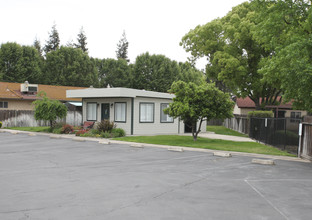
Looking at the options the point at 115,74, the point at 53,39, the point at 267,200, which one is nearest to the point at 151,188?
the point at 267,200

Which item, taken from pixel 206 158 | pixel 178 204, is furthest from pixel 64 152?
pixel 178 204

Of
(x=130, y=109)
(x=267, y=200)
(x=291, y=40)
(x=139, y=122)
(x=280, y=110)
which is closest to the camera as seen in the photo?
(x=267, y=200)

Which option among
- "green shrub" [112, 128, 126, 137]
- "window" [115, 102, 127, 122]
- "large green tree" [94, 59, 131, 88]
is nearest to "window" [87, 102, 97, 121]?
"window" [115, 102, 127, 122]

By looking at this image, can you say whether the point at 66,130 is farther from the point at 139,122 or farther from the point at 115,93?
the point at 139,122

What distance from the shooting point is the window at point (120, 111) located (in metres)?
21.6

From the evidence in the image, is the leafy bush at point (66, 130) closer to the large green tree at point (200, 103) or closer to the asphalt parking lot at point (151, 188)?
the large green tree at point (200, 103)

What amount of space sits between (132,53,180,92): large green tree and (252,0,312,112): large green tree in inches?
1175

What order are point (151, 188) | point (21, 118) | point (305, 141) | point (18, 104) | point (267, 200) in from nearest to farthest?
point (267, 200)
point (151, 188)
point (305, 141)
point (21, 118)
point (18, 104)

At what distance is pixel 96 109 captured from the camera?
934 inches

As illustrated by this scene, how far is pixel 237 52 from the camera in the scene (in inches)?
1151

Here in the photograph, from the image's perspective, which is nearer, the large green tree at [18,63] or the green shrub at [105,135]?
the green shrub at [105,135]

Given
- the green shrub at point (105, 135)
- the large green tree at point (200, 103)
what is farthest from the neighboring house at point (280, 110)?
the green shrub at point (105, 135)

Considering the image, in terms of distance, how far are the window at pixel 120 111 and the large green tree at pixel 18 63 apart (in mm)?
26340

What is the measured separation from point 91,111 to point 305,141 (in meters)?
16.6
